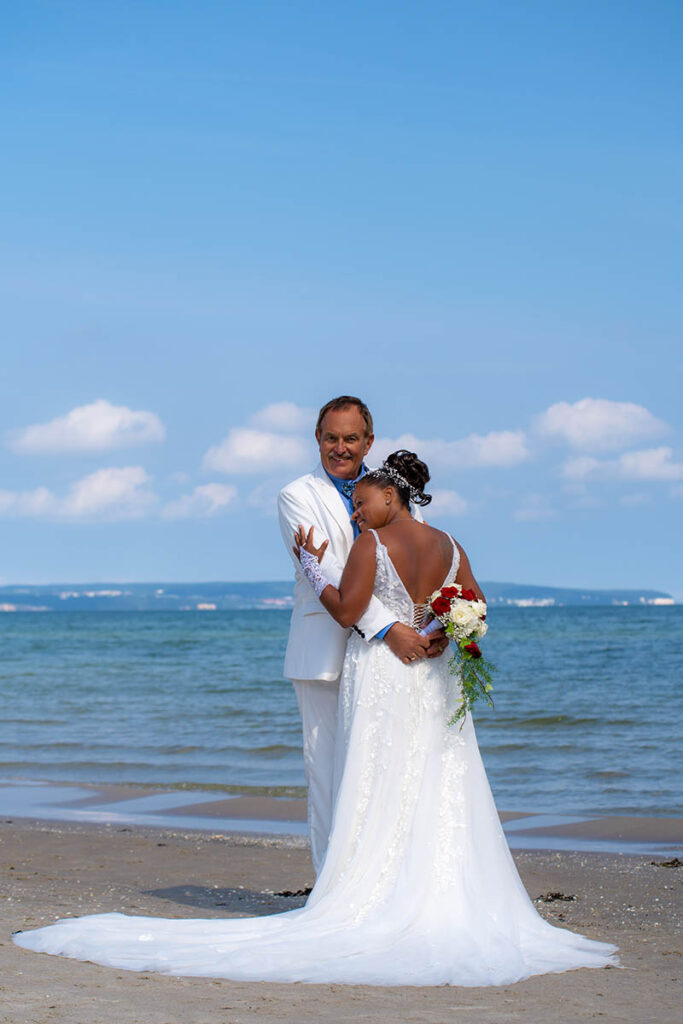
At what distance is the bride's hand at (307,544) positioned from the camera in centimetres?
508

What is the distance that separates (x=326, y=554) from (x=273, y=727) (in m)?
12.7

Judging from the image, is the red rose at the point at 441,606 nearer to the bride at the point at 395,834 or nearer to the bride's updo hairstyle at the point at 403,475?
the bride at the point at 395,834

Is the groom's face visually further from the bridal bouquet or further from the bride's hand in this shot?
the bridal bouquet

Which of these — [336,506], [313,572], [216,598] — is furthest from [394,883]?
[216,598]

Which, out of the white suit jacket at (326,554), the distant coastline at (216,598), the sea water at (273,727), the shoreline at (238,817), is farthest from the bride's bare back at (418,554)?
the distant coastline at (216,598)

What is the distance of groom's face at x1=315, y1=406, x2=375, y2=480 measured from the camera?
17.2 feet

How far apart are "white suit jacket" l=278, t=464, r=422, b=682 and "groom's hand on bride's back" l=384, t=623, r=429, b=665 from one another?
0.96 feet

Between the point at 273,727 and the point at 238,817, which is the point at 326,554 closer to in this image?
the point at 238,817

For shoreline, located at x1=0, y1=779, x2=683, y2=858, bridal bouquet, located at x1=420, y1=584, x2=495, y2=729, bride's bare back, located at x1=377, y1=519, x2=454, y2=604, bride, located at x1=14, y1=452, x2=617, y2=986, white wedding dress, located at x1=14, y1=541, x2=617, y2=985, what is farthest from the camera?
shoreline, located at x1=0, y1=779, x2=683, y2=858

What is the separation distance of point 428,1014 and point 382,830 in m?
1.13

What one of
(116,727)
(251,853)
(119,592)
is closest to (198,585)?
(119,592)

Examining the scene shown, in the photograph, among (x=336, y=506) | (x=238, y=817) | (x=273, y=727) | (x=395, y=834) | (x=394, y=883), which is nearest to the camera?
(x=394, y=883)

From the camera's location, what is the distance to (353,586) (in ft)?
16.1

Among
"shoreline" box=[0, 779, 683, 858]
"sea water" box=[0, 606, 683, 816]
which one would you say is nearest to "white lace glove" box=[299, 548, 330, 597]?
"shoreline" box=[0, 779, 683, 858]
